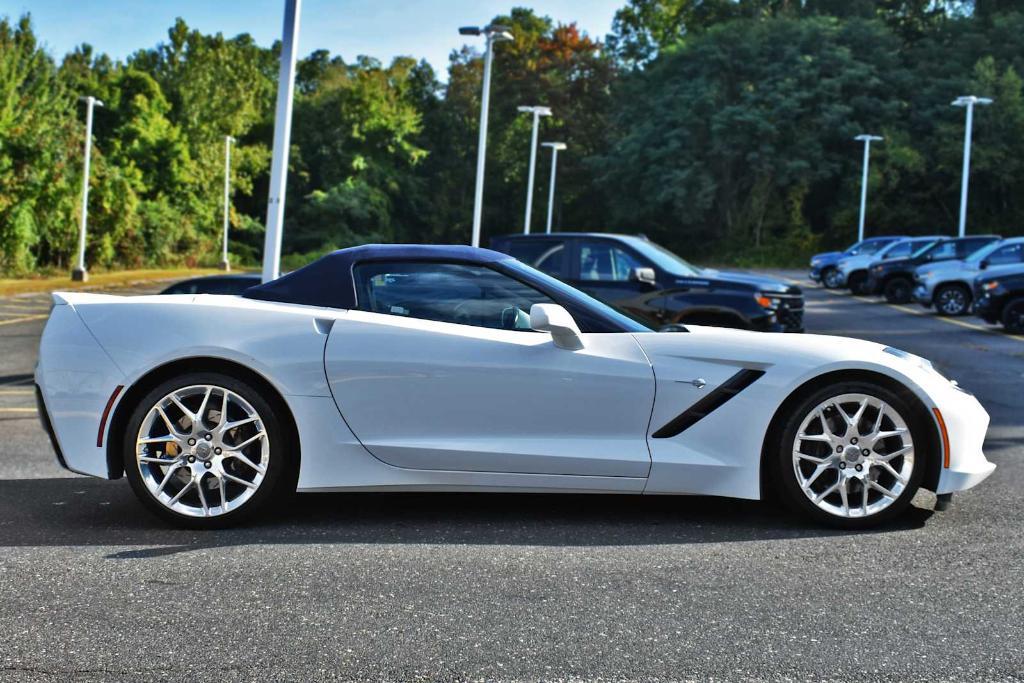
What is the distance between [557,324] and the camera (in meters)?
4.92

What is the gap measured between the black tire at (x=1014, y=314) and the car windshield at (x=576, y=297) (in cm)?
1496

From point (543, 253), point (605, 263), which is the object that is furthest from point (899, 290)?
point (543, 253)

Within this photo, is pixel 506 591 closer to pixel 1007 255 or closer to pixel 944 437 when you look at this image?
pixel 944 437

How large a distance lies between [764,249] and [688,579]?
2429 inches

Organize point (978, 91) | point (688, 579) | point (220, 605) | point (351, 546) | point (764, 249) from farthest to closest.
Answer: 1. point (764, 249)
2. point (978, 91)
3. point (351, 546)
4. point (688, 579)
5. point (220, 605)

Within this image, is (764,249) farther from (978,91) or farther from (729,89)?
(978,91)

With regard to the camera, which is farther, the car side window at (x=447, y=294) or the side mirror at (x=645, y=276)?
the side mirror at (x=645, y=276)

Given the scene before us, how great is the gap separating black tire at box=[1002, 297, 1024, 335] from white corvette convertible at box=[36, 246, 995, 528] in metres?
14.6

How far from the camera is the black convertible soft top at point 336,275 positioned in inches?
208

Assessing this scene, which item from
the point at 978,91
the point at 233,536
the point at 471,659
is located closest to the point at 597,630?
the point at 471,659

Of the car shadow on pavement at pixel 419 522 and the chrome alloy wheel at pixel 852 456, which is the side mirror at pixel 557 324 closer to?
the car shadow on pavement at pixel 419 522

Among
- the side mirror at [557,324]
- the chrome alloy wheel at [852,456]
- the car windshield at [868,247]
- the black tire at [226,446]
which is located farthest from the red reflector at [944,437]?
the car windshield at [868,247]

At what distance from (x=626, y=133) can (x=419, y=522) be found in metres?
66.0

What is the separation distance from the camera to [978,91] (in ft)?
193
